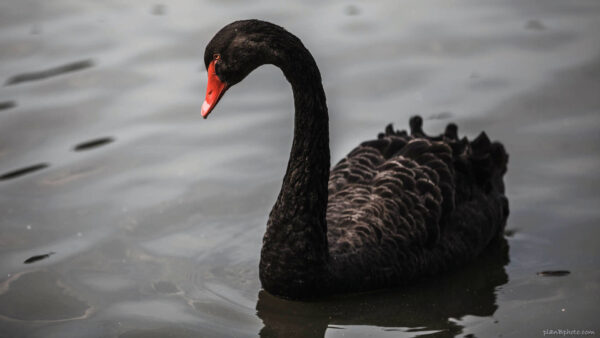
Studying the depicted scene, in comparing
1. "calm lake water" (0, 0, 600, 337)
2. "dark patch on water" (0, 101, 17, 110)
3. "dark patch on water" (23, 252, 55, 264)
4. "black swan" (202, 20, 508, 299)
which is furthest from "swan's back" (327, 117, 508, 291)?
"dark patch on water" (0, 101, 17, 110)

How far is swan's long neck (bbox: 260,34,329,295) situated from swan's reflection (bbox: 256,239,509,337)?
14 cm

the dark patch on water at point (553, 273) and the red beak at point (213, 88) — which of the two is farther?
the dark patch on water at point (553, 273)

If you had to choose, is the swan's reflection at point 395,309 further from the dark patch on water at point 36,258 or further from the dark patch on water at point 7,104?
the dark patch on water at point 7,104

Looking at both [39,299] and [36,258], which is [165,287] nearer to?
[39,299]

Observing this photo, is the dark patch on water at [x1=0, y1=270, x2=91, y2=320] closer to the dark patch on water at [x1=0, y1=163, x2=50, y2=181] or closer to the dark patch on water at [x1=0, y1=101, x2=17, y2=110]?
the dark patch on water at [x1=0, y1=163, x2=50, y2=181]

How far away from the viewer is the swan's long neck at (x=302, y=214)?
5750mm

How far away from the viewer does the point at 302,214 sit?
19.0 ft

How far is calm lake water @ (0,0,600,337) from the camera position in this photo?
588cm

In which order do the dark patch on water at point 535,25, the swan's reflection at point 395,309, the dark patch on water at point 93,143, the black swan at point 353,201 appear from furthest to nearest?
the dark patch on water at point 535,25 < the dark patch on water at point 93,143 < the swan's reflection at point 395,309 < the black swan at point 353,201

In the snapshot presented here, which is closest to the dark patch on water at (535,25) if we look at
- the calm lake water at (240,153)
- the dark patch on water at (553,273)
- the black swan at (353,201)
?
the calm lake water at (240,153)

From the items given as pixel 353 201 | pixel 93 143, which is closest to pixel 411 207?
pixel 353 201

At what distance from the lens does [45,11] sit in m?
10.3

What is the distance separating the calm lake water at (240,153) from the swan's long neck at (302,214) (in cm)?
22

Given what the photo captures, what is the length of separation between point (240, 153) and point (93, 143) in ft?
3.72
